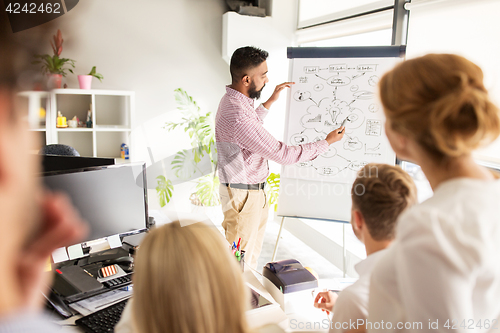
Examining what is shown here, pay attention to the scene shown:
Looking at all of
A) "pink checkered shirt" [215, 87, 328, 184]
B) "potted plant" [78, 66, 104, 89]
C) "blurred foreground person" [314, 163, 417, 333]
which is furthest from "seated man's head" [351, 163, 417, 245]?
"potted plant" [78, 66, 104, 89]

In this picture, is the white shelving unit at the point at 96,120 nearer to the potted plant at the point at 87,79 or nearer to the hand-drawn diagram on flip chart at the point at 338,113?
the potted plant at the point at 87,79

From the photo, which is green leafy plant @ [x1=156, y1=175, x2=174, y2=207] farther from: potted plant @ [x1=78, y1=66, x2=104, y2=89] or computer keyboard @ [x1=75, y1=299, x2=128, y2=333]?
computer keyboard @ [x1=75, y1=299, x2=128, y2=333]

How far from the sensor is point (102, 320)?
1.13m

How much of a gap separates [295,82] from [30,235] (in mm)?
2259

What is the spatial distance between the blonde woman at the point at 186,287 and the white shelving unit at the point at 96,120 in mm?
3067

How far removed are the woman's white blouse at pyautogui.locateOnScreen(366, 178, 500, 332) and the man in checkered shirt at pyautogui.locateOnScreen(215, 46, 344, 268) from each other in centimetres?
145

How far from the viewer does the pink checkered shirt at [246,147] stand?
7.00 ft

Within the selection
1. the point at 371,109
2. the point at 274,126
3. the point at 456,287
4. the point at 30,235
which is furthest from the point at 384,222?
the point at 274,126

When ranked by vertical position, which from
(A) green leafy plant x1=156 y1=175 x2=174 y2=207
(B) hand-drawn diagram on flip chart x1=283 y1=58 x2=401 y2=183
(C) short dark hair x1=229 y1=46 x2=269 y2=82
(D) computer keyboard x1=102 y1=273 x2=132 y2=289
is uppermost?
(C) short dark hair x1=229 y1=46 x2=269 y2=82

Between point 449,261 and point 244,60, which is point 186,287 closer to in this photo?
point 449,261

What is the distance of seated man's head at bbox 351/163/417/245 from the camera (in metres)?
1.07

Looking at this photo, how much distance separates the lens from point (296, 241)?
12.6 feet

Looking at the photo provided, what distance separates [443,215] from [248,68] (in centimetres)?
183

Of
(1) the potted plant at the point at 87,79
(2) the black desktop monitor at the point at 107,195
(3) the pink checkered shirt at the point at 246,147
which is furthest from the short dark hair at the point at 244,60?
(1) the potted plant at the point at 87,79
